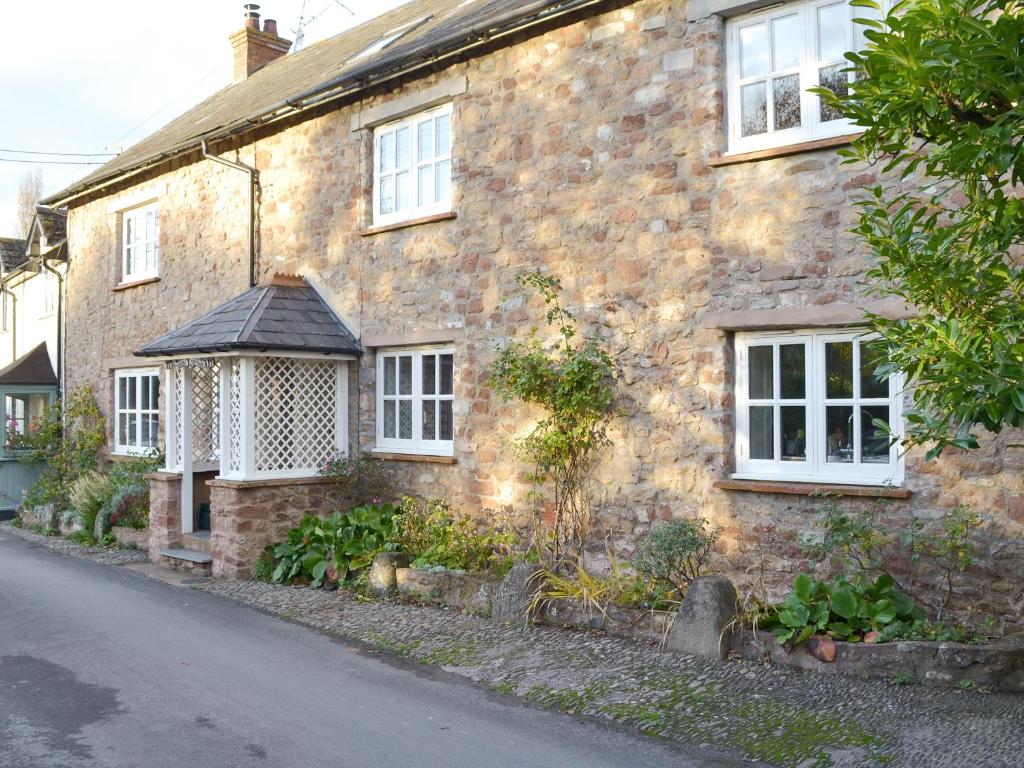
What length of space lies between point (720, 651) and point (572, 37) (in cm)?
600

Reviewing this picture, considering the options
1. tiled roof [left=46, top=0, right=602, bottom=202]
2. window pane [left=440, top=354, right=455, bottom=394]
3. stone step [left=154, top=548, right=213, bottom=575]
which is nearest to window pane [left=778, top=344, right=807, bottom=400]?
tiled roof [left=46, top=0, right=602, bottom=202]

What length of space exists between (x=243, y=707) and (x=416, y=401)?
5288 mm

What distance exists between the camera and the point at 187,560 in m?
11.7

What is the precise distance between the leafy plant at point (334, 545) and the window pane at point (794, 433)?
423cm

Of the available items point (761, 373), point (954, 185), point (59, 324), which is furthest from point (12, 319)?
point (954, 185)

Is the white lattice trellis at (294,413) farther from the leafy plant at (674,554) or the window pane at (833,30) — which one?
the window pane at (833,30)

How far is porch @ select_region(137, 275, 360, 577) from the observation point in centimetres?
1096

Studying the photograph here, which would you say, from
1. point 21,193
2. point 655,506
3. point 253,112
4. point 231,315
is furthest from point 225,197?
point 21,193

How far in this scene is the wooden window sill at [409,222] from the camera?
10664 millimetres

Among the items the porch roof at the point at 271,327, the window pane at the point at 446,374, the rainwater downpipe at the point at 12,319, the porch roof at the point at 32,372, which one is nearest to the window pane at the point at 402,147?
the porch roof at the point at 271,327

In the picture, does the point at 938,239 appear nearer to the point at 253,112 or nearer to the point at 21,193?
the point at 253,112

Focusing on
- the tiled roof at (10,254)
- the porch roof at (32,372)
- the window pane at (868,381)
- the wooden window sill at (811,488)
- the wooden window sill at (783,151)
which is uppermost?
the tiled roof at (10,254)

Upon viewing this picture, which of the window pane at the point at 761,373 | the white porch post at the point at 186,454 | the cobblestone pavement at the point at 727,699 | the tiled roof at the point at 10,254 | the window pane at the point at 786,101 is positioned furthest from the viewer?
the tiled roof at the point at 10,254

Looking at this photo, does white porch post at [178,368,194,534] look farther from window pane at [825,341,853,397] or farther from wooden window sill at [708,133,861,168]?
window pane at [825,341,853,397]
